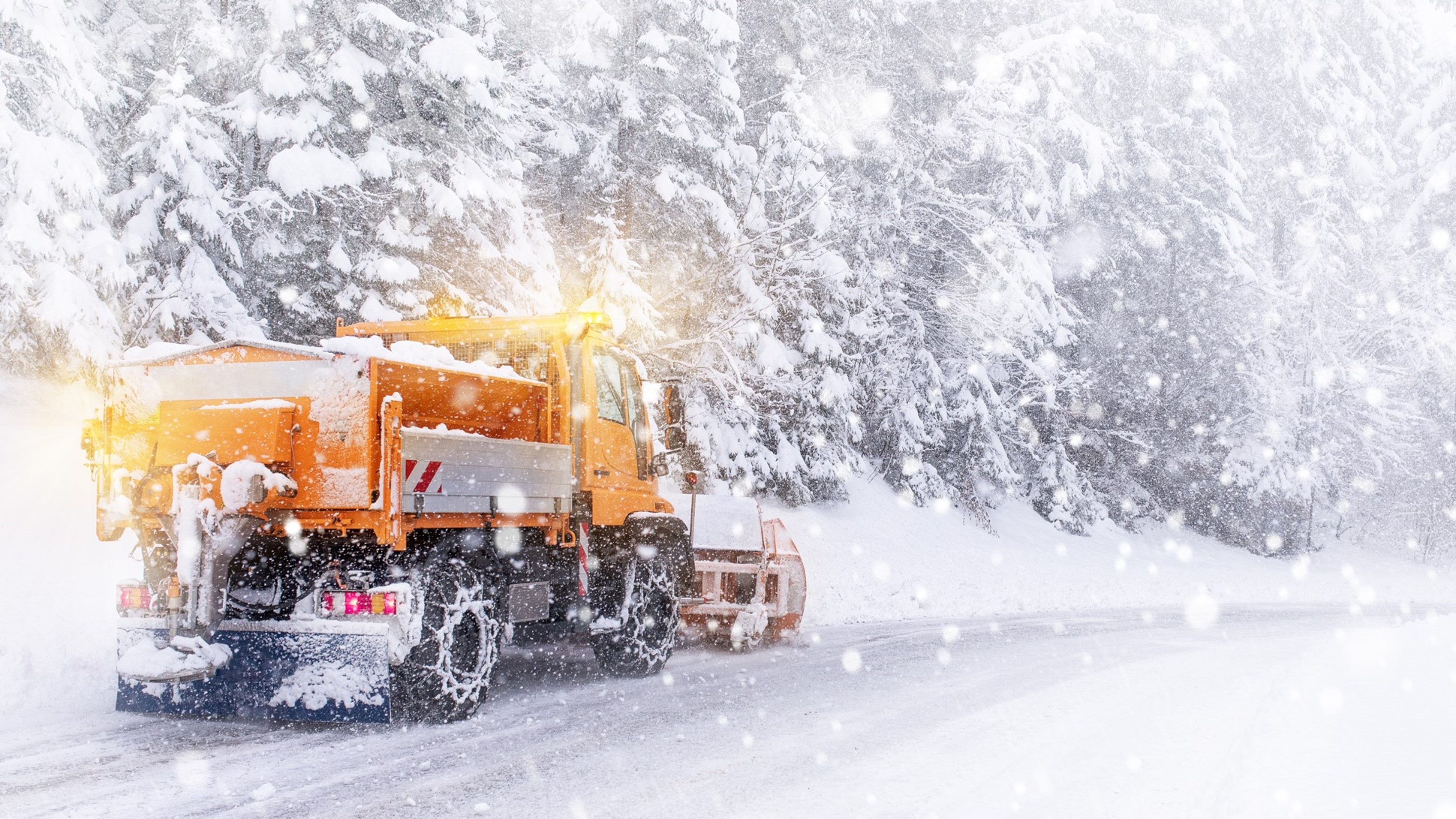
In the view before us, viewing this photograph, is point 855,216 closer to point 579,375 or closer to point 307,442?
point 579,375

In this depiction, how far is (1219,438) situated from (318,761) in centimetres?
2973

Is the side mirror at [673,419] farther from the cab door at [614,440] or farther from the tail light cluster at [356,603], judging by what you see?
the tail light cluster at [356,603]

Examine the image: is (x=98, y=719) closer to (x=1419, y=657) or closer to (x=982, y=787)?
(x=982, y=787)

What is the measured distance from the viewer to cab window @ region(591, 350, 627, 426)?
9.09 meters

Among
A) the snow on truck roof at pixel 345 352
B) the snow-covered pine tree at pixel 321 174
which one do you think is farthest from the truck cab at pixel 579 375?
the snow-covered pine tree at pixel 321 174

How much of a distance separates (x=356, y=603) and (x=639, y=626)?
3.02 m

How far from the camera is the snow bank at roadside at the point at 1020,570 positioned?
58.4ft

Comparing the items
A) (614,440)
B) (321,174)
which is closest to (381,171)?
(321,174)

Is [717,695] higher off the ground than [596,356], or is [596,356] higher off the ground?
[596,356]

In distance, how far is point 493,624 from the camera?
25.1 ft

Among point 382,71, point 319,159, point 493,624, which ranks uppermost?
point 382,71

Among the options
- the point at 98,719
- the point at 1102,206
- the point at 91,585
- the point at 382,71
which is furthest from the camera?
the point at 1102,206

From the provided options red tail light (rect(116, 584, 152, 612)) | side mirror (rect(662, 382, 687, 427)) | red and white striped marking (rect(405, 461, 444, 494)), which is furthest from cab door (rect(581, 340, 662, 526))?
red tail light (rect(116, 584, 152, 612))

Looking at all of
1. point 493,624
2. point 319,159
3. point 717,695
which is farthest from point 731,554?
point 319,159
